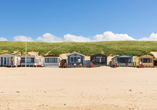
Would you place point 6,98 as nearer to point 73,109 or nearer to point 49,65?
point 73,109

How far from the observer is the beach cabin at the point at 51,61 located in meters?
37.4

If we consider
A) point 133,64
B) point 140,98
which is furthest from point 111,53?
point 140,98

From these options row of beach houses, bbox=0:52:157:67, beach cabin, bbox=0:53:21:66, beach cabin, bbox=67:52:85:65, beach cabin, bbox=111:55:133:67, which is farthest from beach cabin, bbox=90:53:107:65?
beach cabin, bbox=0:53:21:66

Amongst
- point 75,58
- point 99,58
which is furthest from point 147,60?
point 75,58

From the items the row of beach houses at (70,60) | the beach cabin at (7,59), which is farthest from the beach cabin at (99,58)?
the beach cabin at (7,59)

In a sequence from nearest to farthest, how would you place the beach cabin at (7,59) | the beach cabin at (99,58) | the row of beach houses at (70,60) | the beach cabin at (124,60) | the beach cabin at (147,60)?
the beach cabin at (7,59) → the row of beach houses at (70,60) → the beach cabin at (147,60) → the beach cabin at (124,60) → the beach cabin at (99,58)

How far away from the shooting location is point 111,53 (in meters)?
65.8

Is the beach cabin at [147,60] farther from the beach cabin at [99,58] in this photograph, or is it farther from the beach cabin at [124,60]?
the beach cabin at [99,58]

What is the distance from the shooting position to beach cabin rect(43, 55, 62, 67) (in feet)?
123

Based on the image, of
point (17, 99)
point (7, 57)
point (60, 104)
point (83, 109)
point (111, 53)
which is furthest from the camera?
point (111, 53)

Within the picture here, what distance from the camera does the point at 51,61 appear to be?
3781cm

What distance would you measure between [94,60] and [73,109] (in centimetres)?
3315

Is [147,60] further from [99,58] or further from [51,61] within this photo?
[51,61]

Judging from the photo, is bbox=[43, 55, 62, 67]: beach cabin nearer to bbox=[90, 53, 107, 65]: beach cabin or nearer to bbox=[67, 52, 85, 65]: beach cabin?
bbox=[67, 52, 85, 65]: beach cabin
